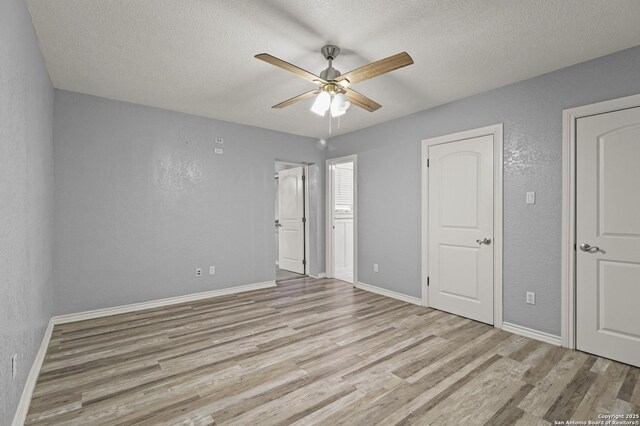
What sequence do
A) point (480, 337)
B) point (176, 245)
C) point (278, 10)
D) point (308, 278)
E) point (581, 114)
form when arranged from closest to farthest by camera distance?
point (278, 10) < point (581, 114) < point (480, 337) < point (176, 245) < point (308, 278)

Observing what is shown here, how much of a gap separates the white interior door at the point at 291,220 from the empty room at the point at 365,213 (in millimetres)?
1192

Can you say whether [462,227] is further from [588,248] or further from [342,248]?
[342,248]

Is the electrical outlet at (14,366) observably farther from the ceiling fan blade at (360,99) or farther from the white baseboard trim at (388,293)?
the white baseboard trim at (388,293)

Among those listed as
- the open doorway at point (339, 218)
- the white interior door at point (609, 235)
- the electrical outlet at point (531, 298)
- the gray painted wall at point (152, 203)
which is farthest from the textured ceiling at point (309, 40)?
the open doorway at point (339, 218)

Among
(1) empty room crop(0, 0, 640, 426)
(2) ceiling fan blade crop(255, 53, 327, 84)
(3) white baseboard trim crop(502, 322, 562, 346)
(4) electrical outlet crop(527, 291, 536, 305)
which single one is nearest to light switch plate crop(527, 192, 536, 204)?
(1) empty room crop(0, 0, 640, 426)

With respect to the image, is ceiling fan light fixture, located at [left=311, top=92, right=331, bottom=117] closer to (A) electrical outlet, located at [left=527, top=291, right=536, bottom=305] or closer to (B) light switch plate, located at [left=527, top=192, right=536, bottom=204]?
(B) light switch plate, located at [left=527, top=192, right=536, bottom=204]

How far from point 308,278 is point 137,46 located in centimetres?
431

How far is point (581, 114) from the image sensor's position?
270 centimetres

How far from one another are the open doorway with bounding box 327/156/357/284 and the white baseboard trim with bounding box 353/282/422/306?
1.48 feet

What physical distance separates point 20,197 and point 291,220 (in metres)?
4.44

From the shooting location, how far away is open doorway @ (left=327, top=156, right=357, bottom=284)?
563 centimetres

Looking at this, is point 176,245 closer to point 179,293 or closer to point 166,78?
point 179,293

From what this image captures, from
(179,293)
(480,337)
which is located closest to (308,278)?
(179,293)

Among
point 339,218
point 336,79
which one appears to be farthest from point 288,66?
point 339,218
